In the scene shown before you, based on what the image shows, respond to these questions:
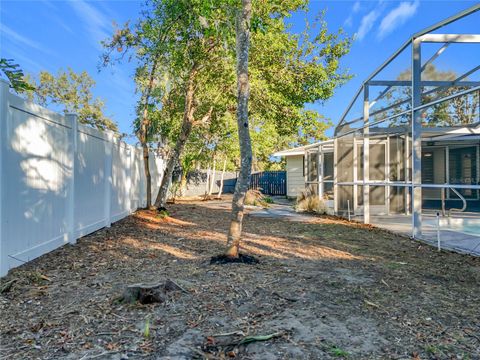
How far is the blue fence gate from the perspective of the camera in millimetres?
22952

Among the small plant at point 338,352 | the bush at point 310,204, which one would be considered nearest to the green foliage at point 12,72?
the small plant at point 338,352

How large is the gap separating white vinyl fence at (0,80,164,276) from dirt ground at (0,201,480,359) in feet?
1.09

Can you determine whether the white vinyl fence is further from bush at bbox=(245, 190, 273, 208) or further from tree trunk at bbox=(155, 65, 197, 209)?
bush at bbox=(245, 190, 273, 208)

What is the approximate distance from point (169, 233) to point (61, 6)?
6.29 metres

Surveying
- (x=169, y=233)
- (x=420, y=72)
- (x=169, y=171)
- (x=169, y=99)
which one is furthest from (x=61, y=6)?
(x=420, y=72)

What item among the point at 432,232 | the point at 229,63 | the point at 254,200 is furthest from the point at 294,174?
the point at 432,232

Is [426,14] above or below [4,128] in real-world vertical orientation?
above

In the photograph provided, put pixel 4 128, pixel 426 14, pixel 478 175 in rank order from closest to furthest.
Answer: pixel 4 128 → pixel 426 14 → pixel 478 175

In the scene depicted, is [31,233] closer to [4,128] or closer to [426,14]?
[4,128]

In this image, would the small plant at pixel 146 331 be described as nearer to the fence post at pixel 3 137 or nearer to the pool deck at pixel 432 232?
the fence post at pixel 3 137

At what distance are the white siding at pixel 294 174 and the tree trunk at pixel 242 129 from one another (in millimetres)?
14724

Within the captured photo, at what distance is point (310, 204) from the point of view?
40.3 feet

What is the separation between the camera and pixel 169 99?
38.5 ft

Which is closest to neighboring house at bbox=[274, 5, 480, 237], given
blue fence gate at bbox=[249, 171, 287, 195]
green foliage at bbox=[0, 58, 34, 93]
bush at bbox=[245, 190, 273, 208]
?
bush at bbox=[245, 190, 273, 208]
